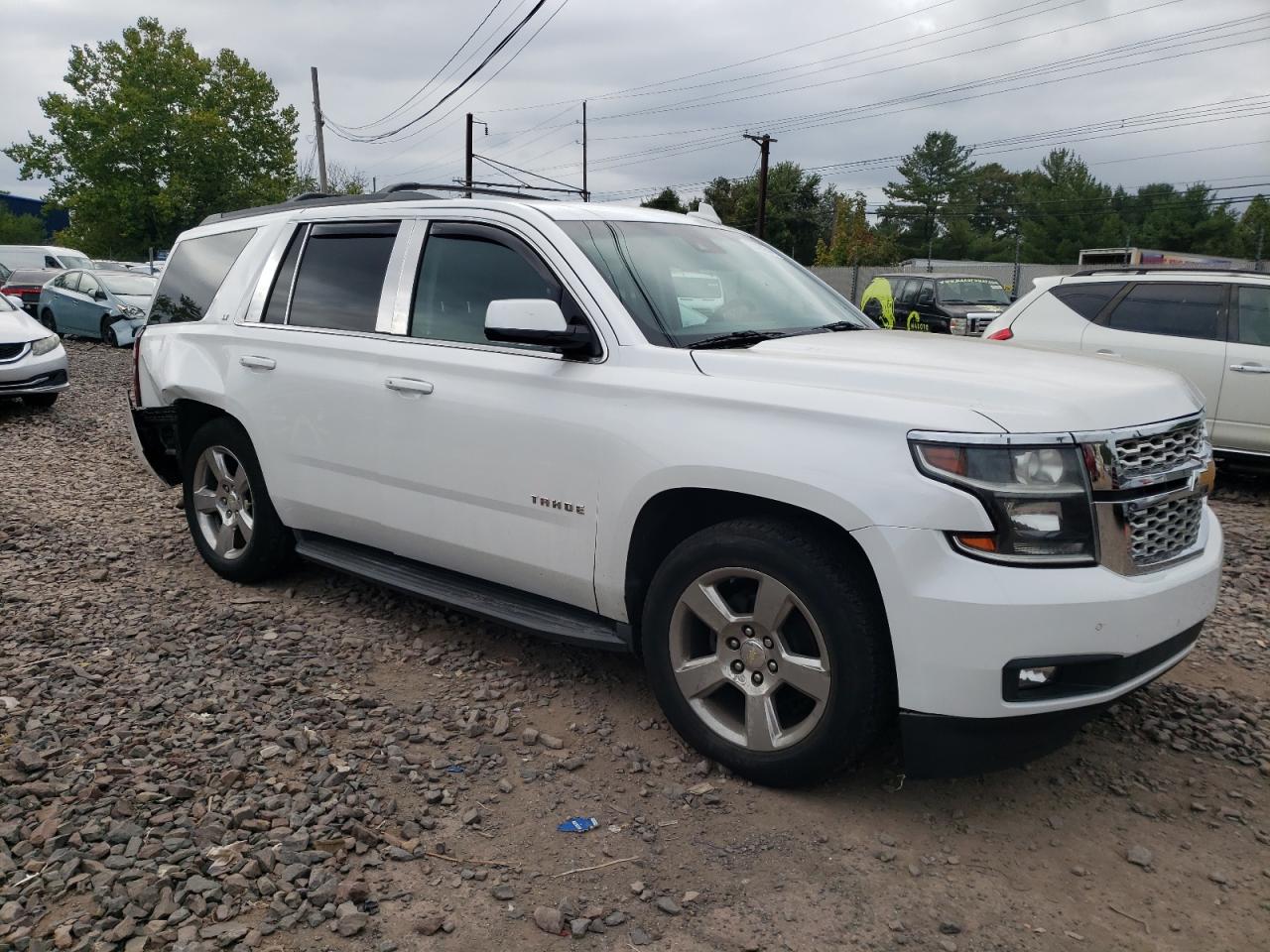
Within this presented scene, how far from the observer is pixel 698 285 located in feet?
12.7

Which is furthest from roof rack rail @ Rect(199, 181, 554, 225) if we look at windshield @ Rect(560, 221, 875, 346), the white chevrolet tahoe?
windshield @ Rect(560, 221, 875, 346)

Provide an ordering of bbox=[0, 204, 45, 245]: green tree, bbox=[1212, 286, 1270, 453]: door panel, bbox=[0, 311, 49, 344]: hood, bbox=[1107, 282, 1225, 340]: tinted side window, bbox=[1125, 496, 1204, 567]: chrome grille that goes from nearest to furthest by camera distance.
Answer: bbox=[1125, 496, 1204, 567]: chrome grille < bbox=[1212, 286, 1270, 453]: door panel < bbox=[1107, 282, 1225, 340]: tinted side window < bbox=[0, 311, 49, 344]: hood < bbox=[0, 204, 45, 245]: green tree

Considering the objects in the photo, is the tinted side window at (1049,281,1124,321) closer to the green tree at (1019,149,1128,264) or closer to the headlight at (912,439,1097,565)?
the headlight at (912,439,1097,565)

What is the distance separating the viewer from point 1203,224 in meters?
66.1

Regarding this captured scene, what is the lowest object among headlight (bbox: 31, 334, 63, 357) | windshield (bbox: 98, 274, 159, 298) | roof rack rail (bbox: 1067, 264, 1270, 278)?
headlight (bbox: 31, 334, 63, 357)

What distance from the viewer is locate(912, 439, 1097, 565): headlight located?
2680mm

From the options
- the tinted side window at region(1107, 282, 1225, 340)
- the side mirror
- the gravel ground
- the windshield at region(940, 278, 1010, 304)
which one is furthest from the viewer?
the windshield at region(940, 278, 1010, 304)

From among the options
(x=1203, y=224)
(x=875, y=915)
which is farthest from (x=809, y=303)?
(x=1203, y=224)

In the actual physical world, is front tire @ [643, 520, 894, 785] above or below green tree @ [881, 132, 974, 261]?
below

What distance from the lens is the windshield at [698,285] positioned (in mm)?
3624

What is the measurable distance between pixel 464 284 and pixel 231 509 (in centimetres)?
198

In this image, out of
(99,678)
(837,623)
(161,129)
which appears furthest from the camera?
(161,129)

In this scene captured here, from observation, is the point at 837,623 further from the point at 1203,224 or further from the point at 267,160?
the point at 1203,224

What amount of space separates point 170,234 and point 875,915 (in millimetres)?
44671
